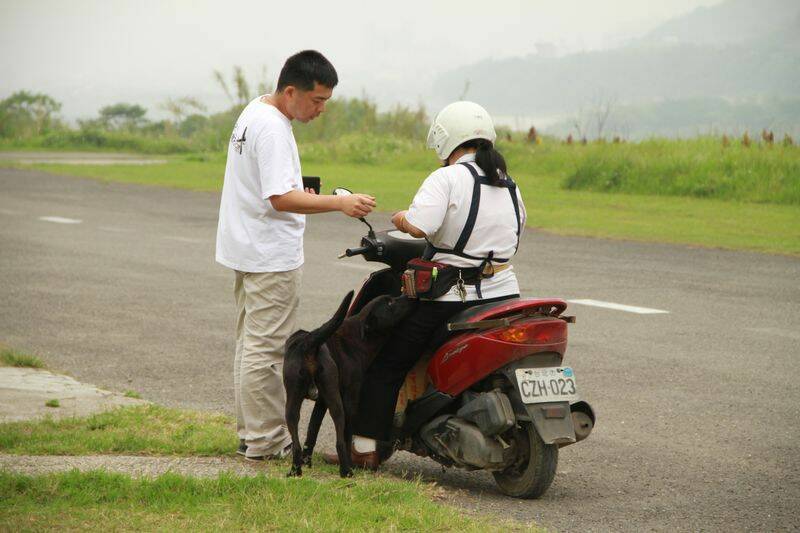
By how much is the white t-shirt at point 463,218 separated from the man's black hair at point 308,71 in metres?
0.74

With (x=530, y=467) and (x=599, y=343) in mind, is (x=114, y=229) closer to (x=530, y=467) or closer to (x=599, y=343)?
(x=599, y=343)

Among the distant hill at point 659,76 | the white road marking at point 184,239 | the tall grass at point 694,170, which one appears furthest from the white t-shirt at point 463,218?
the distant hill at point 659,76

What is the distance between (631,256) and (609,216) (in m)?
4.97

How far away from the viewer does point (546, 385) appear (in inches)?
215

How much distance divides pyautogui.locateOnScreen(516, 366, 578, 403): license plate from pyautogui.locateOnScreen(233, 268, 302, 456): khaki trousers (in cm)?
123

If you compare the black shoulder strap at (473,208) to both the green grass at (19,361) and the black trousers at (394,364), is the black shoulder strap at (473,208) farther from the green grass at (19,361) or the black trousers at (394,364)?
the green grass at (19,361)

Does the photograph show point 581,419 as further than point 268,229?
No

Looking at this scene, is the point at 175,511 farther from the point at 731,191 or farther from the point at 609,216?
the point at 731,191

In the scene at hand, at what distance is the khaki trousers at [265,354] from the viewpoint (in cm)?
599

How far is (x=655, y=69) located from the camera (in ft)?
581

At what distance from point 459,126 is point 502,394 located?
1.21 m

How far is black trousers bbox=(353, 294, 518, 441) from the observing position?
568 centimetres

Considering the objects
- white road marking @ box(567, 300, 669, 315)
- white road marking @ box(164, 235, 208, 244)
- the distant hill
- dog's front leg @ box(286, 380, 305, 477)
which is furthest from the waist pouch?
the distant hill

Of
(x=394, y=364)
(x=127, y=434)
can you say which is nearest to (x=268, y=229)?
(x=394, y=364)
